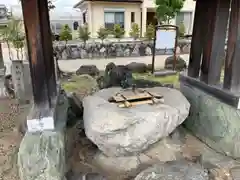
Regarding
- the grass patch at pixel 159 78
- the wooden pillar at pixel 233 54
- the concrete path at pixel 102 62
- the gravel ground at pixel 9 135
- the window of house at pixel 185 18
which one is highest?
the window of house at pixel 185 18

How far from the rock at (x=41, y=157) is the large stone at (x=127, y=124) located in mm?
559

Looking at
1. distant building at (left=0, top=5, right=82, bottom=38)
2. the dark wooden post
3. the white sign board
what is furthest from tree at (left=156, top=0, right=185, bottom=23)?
the dark wooden post

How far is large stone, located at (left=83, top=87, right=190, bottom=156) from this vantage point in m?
3.23

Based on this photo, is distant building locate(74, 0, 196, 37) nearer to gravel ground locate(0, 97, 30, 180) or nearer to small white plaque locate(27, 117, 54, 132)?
gravel ground locate(0, 97, 30, 180)

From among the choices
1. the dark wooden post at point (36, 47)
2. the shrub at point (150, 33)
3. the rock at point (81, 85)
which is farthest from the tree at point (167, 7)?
the dark wooden post at point (36, 47)

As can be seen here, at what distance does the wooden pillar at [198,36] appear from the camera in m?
4.26

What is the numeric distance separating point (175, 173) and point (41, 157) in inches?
65.1

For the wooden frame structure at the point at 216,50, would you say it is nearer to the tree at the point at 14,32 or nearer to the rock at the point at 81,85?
the rock at the point at 81,85

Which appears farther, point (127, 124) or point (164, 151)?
point (164, 151)

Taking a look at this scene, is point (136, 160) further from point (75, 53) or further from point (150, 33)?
point (150, 33)

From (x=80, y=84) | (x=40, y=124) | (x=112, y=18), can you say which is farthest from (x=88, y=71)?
(x=112, y=18)

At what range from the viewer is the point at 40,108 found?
10.8 ft

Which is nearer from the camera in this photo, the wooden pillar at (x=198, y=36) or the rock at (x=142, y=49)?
the wooden pillar at (x=198, y=36)

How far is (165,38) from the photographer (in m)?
8.63
